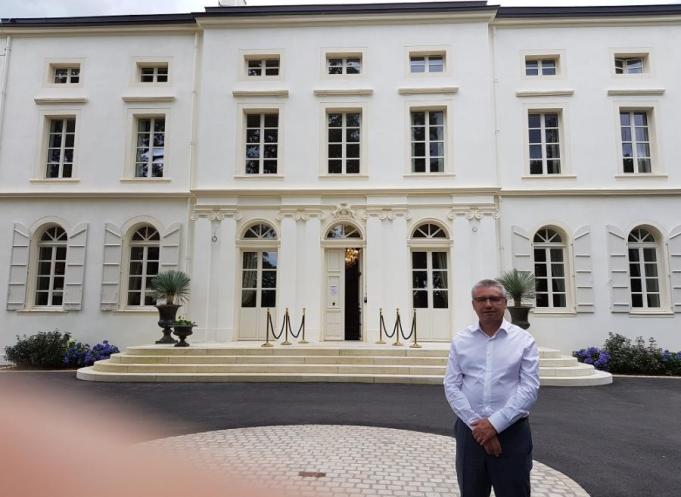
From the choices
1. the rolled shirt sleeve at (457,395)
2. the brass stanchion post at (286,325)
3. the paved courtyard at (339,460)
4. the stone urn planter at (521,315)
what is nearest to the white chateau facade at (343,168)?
the brass stanchion post at (286,325)

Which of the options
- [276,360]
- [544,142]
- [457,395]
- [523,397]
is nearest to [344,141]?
[544,142]

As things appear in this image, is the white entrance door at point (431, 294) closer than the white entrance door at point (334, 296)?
Yes

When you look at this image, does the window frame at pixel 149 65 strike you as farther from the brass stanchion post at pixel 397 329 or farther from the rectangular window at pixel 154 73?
the brass stanchion post at pixel 397 329

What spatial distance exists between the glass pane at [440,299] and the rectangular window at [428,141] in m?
3.39

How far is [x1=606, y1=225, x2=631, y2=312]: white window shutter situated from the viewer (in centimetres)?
1209

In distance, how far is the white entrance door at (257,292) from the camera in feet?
41.3

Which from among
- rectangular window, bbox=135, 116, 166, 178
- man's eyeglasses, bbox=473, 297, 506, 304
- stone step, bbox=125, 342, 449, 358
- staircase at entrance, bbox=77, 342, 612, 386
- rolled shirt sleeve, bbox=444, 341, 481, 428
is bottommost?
staircase at entrance, bbox=77, 342, 612, 386

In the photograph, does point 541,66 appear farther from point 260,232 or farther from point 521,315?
point 260,232

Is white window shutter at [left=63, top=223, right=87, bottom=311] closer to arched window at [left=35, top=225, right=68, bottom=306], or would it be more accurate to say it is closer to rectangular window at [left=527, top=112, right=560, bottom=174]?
arched window at [left=35, top=225, right=68, bottom=306]

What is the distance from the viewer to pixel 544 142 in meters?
13.2

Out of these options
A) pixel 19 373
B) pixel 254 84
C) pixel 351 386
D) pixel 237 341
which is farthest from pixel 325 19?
pixel 19 373

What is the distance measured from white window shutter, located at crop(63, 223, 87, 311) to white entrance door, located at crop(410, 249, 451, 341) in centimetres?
886

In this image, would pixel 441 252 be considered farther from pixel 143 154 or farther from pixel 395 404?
pixel 143 154

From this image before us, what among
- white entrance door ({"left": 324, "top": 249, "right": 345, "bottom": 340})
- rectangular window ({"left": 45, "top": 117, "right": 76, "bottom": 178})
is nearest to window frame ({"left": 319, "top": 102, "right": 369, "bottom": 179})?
white entrance door ({"left": 324, "top": 249, "right": 345, "bottom": 340})
